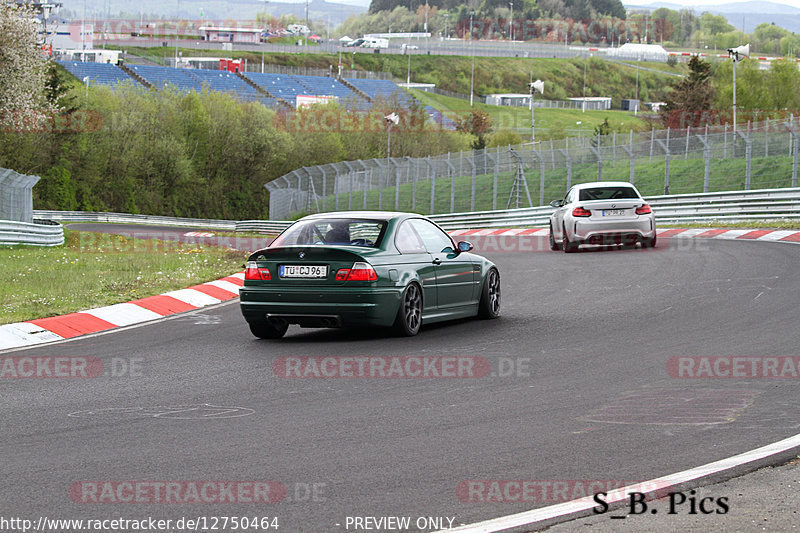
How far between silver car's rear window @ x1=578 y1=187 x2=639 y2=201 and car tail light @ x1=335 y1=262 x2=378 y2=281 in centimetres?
1196

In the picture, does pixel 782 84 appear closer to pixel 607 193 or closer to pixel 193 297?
pixel 607 193

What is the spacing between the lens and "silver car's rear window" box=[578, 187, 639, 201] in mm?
21672

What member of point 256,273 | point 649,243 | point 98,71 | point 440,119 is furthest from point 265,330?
point 440,119

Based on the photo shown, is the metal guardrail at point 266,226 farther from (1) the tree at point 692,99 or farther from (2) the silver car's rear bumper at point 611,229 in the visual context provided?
(1) the tree at point 692,99

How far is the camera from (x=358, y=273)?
10.5m

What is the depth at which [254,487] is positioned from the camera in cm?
532

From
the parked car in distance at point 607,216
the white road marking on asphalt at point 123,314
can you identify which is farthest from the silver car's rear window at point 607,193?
the white road marking on asphalt at point 123,314

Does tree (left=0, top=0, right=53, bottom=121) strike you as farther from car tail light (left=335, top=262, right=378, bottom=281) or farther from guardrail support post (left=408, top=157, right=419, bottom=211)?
car tail light (left=335, top=262, right=378, bottom=281)

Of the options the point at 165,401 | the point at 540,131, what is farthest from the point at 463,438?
the point at 540,131

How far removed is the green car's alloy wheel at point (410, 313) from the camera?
35.3 feet

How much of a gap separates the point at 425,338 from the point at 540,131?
12132 centimetres
